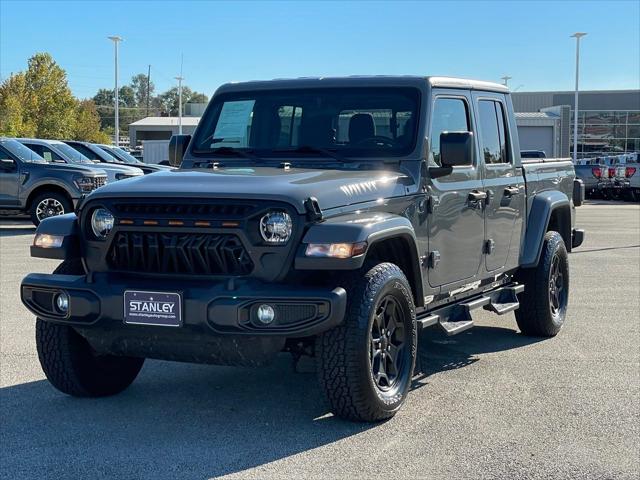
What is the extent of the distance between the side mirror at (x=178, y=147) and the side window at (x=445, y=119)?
6.15ft

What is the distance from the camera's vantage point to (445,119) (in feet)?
19.9

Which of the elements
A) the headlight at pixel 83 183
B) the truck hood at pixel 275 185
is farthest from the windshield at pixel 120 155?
the truck hood at pixel 275 185

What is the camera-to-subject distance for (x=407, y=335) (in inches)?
204

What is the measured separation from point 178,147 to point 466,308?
7.99 feet

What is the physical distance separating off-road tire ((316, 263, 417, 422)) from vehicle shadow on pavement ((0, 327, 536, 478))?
6.7 inches

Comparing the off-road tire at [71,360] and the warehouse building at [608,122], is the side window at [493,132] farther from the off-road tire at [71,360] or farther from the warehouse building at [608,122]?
the warehouse building at [608,122]

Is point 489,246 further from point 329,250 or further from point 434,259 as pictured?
point 329,250

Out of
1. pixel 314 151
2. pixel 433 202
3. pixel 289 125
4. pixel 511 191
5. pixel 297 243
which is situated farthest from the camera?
pixel 511 191

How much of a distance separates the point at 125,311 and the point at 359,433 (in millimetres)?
1452

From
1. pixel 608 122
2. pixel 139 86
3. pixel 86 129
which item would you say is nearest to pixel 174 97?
pixel 139 86

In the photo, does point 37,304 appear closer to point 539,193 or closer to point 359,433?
point 359,433

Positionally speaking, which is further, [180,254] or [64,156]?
[64,156]

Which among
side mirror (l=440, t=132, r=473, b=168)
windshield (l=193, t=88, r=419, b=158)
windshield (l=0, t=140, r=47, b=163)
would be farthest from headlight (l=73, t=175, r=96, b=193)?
side mirror (l=440, t=132, r=473, b=168)

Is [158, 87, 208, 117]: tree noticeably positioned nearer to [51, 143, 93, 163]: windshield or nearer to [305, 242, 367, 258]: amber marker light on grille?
[51, 143, 93, 163]: windshield
